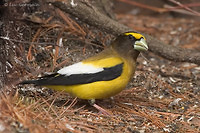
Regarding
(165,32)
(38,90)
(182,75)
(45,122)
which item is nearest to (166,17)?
(165,32)

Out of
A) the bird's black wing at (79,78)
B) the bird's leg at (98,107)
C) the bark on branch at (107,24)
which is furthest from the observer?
the bark on branch at (107,24)

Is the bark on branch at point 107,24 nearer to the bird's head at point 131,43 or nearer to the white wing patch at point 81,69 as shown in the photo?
the bird's head at point 131,43

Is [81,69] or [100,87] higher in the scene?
[81,69]

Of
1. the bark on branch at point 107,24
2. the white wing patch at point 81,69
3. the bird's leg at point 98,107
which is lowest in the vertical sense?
the bird's leg at point 98,107

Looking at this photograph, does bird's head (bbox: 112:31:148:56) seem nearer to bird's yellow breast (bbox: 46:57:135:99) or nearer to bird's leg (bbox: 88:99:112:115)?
bird's yellow breast (bbox: 46:57:135:99)

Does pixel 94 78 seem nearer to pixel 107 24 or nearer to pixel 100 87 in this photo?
pixel 100 87

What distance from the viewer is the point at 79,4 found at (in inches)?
205

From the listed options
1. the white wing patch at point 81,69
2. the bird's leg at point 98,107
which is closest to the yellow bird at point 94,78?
the white wing patch at point 81,69

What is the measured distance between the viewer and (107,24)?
218 inches

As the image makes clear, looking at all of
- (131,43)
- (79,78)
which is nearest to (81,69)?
(79,78)

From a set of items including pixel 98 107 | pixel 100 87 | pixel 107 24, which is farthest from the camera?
pixel 107 24

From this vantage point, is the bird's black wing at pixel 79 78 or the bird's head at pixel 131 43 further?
the bird's head at pixel 131 43

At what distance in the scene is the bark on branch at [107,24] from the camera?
520 centimetres

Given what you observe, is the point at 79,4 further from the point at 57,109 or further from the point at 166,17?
the point at 166,17
